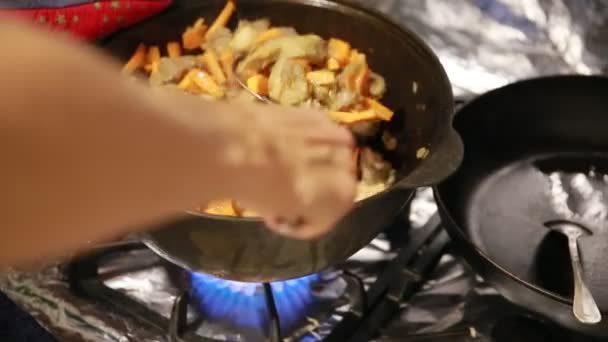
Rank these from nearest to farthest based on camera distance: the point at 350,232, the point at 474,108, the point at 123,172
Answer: the point at 123,172, the point at 350,232, the point at 474,108

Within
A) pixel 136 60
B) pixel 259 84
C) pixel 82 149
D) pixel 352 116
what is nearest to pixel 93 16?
pixel 136 60

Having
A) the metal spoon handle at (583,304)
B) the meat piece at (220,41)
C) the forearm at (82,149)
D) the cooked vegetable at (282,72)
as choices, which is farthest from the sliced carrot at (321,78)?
the forearm at (82,149)

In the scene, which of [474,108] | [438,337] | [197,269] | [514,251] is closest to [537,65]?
[474,108]

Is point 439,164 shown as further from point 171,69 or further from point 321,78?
point 171,69

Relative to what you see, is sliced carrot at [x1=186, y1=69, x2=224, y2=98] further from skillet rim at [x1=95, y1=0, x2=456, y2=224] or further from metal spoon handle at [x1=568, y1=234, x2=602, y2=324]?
metal spoon handle at [x1=568, y1=234, x2=602, y2=324]

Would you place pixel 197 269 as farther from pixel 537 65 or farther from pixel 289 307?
pixel 537 65

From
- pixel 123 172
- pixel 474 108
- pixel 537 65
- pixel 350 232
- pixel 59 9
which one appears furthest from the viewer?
pixel 537 65

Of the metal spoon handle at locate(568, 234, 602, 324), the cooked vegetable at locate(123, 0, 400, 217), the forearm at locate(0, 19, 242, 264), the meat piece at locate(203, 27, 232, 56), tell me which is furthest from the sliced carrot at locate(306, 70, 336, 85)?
the forearm at locate(0, 19, 242, 264)
